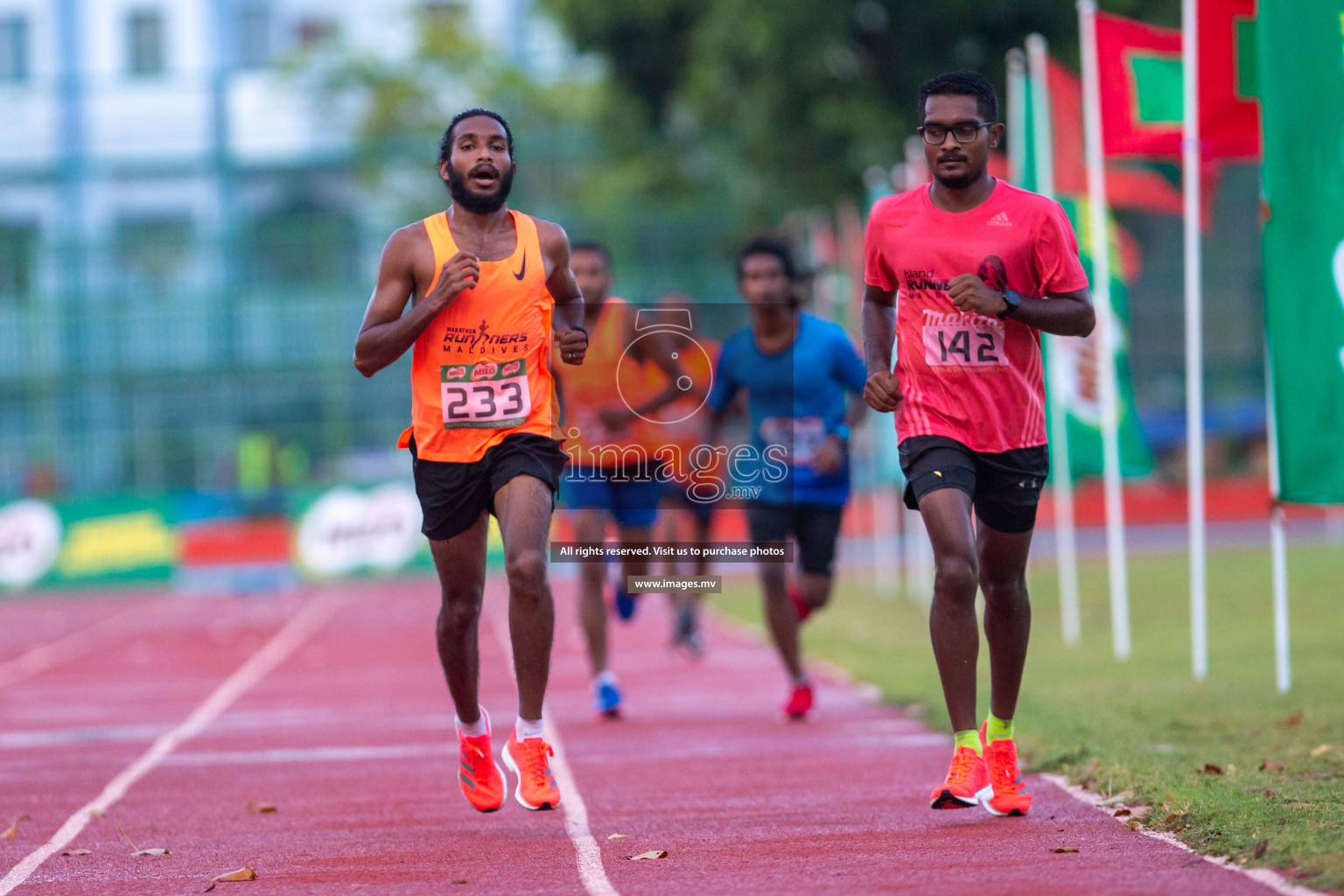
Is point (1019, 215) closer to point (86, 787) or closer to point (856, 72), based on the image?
point (86, 787)

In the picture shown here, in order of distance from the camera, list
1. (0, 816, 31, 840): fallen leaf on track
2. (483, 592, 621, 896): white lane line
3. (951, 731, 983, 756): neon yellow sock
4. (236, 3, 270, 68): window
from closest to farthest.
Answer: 1. (483, 592, 621, 896): white lane line
2. (951, 731, 983, 756): neon yellow sock
3. (0, 816, 31, 840): fallen leaf on track
4. (236, 3, 270, 68): window

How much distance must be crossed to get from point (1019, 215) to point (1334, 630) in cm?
800

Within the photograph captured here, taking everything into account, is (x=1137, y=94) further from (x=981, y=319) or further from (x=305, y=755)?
(x=305, y=755)

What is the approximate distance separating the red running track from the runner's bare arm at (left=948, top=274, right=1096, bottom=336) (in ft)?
5.08

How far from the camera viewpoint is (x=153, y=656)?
16.6 metres

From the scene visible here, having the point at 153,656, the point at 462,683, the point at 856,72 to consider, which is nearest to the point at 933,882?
the point at 462,683

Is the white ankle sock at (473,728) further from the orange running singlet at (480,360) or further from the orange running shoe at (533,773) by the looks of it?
the orange running singlet at (480,360)

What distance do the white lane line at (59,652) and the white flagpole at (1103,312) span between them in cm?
845

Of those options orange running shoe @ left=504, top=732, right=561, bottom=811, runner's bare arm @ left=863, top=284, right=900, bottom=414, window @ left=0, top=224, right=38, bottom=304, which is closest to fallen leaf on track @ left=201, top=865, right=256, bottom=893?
orange running shoe @ left=504, top=732, right=561, bottom=811

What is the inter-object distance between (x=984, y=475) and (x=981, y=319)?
0.50 meters

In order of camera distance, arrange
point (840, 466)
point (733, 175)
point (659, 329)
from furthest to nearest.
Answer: point (733, 175)
point (659, 329)
point (840, 466)

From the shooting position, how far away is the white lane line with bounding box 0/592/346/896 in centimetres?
606

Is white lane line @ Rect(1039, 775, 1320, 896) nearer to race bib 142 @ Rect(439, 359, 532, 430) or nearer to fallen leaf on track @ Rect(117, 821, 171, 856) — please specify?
race bib 142 @ Rect(439, 359, 532, 430)

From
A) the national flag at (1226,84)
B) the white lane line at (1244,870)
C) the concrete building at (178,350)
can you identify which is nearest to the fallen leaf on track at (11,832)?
the white lane line at (1244,870)
